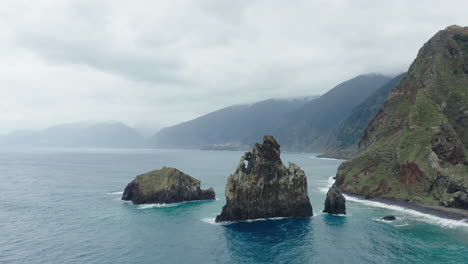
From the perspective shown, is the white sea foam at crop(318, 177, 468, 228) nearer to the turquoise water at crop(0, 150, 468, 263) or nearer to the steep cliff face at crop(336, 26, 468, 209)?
the turquoise water at crop(0, 150, 468, 263)

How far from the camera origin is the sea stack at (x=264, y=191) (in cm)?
9900

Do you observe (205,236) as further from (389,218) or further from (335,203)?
(389,218)

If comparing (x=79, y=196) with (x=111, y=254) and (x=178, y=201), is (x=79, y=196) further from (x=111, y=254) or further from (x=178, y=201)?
(x=111, y=254)

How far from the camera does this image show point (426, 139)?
453 ft

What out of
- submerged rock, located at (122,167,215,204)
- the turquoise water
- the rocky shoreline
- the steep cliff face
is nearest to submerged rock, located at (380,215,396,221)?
the turquoise water

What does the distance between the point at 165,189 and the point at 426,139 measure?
112m

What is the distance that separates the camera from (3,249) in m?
72.4

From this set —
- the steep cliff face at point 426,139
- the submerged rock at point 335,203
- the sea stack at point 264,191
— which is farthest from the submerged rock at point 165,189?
the steep cliff face at point 426,139

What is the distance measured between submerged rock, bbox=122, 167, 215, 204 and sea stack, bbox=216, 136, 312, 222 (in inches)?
1343

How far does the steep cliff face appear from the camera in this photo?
123 m

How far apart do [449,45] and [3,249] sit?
224 m

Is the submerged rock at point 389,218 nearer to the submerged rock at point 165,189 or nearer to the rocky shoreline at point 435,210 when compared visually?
the rocky shoreline at point 435,210

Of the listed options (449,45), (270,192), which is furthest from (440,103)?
(270,192)

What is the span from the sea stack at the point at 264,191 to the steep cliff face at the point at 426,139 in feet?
165
